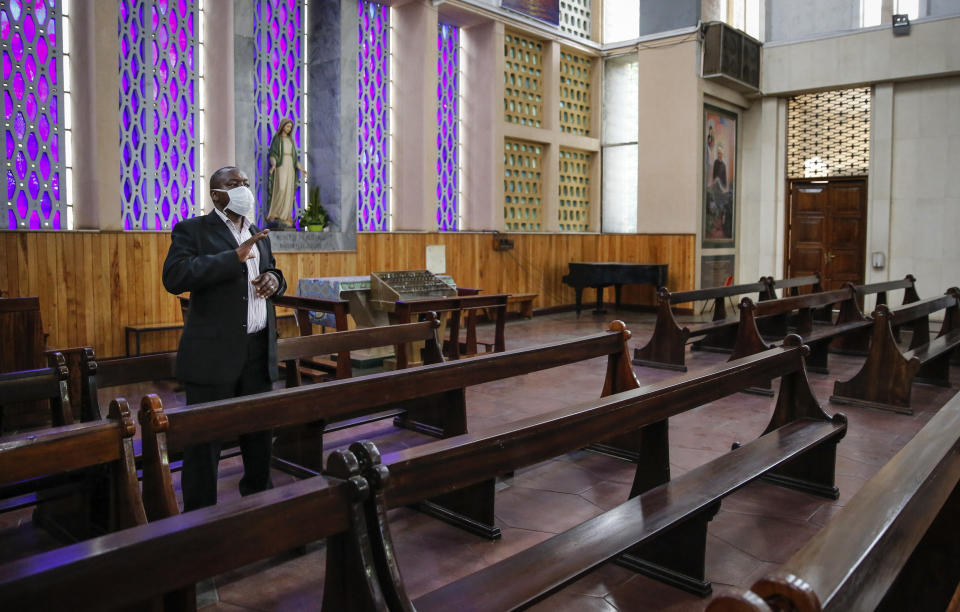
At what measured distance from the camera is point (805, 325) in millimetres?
7941

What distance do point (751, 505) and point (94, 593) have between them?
3.30 meters

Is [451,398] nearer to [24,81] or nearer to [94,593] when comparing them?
[94,593]

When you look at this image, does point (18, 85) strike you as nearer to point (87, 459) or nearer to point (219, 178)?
point (219, 178)

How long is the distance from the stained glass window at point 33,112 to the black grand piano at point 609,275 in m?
7.78

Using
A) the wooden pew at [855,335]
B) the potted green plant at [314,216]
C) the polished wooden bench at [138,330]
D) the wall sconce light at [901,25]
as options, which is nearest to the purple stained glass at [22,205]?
the polished wooden bench at [138,330]

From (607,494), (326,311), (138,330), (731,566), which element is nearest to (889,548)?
(731,566)

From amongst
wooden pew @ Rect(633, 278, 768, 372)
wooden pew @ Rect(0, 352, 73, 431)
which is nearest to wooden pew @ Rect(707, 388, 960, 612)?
wooden pew @ Rect(0, 352, 73, 431)

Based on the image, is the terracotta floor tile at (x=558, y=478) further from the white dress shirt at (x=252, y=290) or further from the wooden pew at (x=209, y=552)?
the wooden pew at (x=209, y=552)

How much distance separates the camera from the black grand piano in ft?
39.6

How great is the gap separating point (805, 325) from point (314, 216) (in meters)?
6.09

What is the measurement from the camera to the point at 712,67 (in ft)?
40.8

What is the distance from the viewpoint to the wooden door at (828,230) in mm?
13148

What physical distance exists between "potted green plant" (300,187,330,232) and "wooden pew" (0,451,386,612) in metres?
8.33

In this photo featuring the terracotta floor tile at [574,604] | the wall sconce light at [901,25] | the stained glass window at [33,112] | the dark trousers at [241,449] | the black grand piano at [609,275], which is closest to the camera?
the terracotta floor tile at [574,604]
